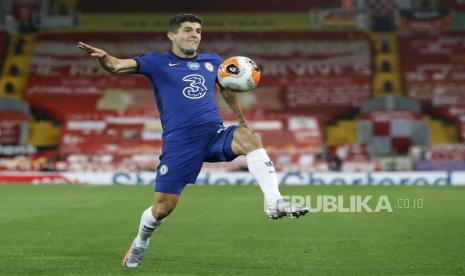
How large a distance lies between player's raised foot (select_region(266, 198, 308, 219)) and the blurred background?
2237cm

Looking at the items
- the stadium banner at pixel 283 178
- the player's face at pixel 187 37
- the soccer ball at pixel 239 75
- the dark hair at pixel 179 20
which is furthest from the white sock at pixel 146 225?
the stadium banner at pixel 283 178

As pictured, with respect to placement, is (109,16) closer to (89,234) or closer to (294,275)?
(89,234)

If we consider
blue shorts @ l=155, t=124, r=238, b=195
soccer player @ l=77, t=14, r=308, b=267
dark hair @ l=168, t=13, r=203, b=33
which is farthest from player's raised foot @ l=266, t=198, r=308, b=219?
dark hair @ l=168, t=13, r=203, b=33

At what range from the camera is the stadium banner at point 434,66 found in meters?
35.1

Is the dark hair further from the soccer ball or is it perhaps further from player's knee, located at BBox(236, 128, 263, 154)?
player's knee, located at BBox(236, 128, 263, 154)

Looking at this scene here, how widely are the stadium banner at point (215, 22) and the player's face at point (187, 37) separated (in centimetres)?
3231

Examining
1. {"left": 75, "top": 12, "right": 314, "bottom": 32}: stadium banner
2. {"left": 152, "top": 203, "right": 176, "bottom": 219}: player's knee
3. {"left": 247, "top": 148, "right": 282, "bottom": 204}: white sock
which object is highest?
{"left": 247, "top": 148, "right": 282, "bottom": 204}: white sock

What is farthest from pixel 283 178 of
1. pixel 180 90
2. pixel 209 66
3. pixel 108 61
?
pixel 108 61

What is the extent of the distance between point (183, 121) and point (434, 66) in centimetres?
3172

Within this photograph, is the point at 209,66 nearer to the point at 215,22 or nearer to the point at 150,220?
the point at 150,220

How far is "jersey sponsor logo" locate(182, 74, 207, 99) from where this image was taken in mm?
7371

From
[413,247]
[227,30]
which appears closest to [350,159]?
[227,30]

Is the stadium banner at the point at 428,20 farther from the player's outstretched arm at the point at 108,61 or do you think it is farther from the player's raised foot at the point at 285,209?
the player's raised foot at the point at 285,209

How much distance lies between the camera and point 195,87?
742 centimetres
